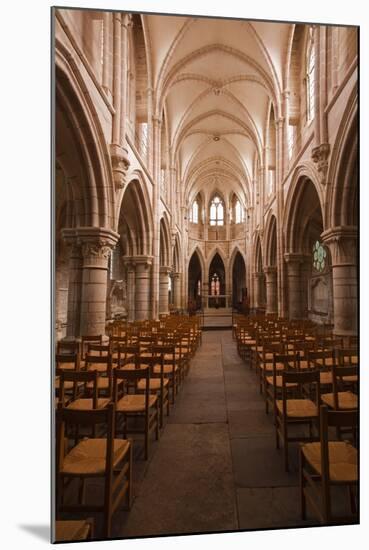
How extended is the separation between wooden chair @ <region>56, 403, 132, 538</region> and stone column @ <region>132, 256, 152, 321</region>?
10.3 meters

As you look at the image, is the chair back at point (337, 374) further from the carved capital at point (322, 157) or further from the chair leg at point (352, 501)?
the carved capital at point (322, 157)

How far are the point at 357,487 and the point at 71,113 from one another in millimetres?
7316

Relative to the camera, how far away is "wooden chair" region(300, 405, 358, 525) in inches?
86.7

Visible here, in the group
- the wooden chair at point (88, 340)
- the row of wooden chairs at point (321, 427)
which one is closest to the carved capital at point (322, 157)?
the row of wooden chairs at point (321, 427)

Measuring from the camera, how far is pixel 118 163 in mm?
8039

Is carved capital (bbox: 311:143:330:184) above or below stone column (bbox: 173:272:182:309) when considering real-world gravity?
above

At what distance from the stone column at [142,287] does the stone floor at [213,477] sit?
8290mm

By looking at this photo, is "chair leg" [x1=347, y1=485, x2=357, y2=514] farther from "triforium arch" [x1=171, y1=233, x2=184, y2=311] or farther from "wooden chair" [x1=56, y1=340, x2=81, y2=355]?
"triforium arch" [x1=171, y1=233, x2=184, y2=311]

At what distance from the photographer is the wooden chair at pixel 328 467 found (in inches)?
86.7

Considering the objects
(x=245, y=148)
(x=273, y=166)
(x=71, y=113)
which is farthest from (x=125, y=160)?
(x=245, y=148)

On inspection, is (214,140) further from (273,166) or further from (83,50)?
(83,50)

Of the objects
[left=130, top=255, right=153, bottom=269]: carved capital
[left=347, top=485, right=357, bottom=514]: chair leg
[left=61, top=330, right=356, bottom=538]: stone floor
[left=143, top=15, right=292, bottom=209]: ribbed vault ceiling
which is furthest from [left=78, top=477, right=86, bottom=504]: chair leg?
[left=130, top=255, right=153, bottom=269]: carved capital

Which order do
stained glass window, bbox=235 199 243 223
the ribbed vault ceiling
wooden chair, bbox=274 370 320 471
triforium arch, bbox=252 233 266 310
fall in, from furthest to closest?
stained glass window, bbox=235 199 243 223 → triforium arch, bbox=252 233 266 310 → the ribbed vault ceiling → wooden chair, bbox=274 370 320 471

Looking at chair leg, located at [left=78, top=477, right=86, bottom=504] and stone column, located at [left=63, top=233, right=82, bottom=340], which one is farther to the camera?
stone column, located at [left=63, top=233, right=82, bottom=340]
